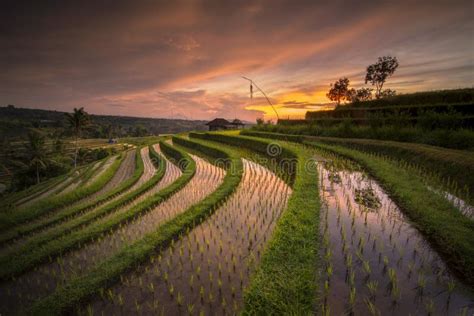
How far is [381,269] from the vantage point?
3.80m

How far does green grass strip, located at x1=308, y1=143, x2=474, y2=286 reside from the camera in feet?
12.2

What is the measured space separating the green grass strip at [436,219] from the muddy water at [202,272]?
3398 mm

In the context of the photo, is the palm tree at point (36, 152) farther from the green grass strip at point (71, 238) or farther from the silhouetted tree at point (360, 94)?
the silhouetted tree at point (360, 94)

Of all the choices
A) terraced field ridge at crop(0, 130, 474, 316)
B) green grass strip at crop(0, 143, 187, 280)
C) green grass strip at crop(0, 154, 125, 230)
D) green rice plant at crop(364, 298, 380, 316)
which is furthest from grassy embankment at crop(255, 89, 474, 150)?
green grass strip at crop(0, 154, 125, 230)

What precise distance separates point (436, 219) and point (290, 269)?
3770 millimetres

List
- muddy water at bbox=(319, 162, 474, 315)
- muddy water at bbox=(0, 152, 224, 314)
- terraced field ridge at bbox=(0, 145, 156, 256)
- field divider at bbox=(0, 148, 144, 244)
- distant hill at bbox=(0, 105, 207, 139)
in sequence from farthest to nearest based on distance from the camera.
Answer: distant hill at bbox=(0, 105, 207, 139), field divider at bbox=(0, 148, 144, 244), terraced field ridge at bbox=(0, 145, 156, 256), muddy water at bbox=(0, 152, 224, 314), muddy water at bbox=(319, 162, 474, 315)

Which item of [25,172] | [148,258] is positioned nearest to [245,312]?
[148,258]

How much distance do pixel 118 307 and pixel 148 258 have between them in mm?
1371

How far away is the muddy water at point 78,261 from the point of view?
14.5 feet

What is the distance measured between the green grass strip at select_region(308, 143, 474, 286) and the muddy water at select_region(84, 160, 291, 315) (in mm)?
3398

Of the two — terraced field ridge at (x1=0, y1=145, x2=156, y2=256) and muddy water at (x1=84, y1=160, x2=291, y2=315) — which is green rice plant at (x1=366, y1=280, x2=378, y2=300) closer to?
muddy water at (x1=84, y1=160, x2=291, y2=315)

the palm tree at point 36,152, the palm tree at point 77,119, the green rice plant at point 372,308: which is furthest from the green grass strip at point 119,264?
the palm tree at point 36,152

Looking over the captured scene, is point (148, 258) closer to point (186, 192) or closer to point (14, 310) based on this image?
point (14, 310)

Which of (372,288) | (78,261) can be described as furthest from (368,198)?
(78,261)
